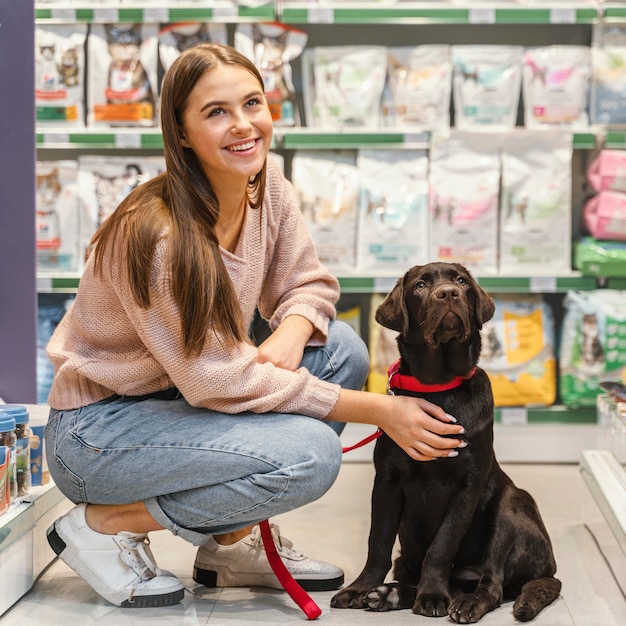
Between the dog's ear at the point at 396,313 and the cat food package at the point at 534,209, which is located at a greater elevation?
the cat food package at the point at 534,209

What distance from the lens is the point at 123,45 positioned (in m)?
3.53

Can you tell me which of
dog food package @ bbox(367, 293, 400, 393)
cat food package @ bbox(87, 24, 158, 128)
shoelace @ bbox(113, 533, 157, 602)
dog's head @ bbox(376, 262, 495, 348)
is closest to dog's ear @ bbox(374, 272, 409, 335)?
dog's head @ bbox(376, 262, 495, 348)

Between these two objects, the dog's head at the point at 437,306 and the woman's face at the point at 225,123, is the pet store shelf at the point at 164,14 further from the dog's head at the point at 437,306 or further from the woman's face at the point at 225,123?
the dog's head at the point at 437,306

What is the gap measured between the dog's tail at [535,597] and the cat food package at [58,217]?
2.14 meters

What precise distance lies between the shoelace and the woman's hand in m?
0.42

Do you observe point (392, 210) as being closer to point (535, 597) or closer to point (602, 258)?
point (602, 258)

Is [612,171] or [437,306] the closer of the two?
[437,306]

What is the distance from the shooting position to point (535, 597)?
1.88 metres

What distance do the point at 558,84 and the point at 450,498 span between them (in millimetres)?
2021

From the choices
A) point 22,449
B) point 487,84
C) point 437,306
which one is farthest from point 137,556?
point 487,84

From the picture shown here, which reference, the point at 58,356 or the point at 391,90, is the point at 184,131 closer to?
the point at 58,356

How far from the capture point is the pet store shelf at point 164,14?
3.36 metres

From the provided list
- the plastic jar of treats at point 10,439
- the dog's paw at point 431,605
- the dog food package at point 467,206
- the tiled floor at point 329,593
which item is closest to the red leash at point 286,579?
the tiled floor at point 329,593

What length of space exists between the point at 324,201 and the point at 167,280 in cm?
176
